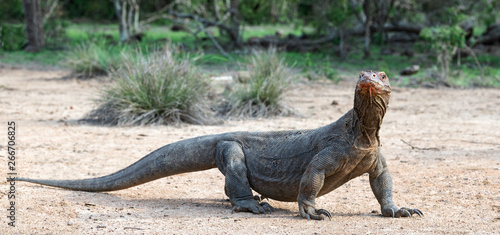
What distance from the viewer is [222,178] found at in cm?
613

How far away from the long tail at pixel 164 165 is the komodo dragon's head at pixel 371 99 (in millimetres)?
1388

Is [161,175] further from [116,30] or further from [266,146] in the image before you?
[116,30]

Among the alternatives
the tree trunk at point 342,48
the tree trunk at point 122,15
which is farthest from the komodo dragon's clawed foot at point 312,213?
the tree trunk at point 122,15

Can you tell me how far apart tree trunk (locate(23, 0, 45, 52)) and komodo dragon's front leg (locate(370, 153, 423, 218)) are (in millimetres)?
15276

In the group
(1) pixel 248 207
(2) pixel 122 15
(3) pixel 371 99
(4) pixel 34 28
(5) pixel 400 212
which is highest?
(3) pixel 371 99

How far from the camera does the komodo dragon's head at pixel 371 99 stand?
384 cm

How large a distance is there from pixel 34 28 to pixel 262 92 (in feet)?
35.3

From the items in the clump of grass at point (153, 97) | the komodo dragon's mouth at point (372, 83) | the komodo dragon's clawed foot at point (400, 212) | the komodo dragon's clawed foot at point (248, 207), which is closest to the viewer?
the komodo dragon's mouth at point (372, 83)

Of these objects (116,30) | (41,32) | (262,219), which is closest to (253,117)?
(262,219)

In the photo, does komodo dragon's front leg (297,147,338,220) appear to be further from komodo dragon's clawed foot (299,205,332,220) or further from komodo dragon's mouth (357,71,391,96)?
komodo dragon's mouth (357,71,391,96)

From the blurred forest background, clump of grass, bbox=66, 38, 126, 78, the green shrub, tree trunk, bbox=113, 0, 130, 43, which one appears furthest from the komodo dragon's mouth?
tree trunk, bbox=113, 0, 130, 43

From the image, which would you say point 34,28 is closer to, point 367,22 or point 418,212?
point 367,22

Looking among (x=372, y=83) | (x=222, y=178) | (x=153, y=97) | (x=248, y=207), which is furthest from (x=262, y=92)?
(x=372, y=83)

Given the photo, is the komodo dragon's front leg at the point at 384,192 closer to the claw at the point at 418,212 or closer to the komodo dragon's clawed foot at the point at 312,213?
the claw at the point at 418,212
